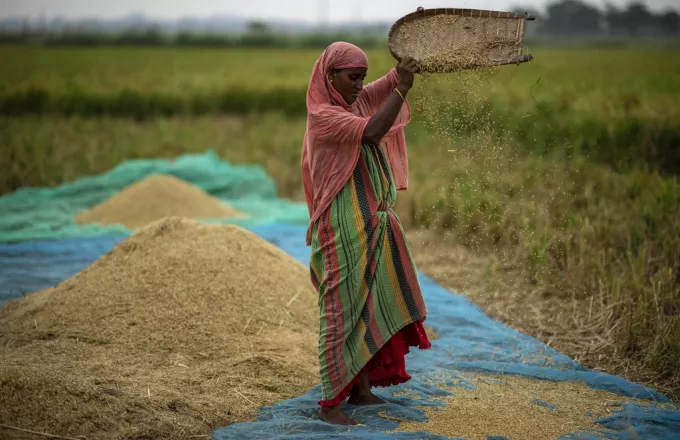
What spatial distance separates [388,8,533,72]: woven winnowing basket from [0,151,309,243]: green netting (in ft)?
13.2

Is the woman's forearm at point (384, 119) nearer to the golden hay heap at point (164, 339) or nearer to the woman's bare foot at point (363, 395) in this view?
the woman's bare foot at point (363, 395)

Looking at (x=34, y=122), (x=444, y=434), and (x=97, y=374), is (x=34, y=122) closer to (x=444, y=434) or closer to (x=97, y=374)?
(x=97, y=374)

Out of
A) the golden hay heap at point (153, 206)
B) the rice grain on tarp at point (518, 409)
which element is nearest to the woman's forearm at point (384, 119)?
the rice grain on tarp at point (518, 409)

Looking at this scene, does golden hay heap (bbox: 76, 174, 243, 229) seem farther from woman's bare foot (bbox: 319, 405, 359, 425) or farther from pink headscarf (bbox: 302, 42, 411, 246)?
woman's bare foot (bbox: 319, 405, 359, 425)

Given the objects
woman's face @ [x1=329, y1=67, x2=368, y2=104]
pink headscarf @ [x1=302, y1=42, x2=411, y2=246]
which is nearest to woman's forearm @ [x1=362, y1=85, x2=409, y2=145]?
pink headscarf @ [x1=302, y1=42, x2=411, y2=246]

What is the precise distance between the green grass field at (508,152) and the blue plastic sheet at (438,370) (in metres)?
0.38

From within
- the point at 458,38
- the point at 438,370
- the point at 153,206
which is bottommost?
the point at 438,370

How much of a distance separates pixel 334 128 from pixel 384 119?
0.59 feet

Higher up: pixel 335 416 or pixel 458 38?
pixel 458 38

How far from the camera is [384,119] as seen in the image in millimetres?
2855

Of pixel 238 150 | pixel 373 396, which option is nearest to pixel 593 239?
pixel 373 396

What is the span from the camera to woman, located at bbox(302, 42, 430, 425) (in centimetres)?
297

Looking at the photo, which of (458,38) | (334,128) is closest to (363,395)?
(334,128)

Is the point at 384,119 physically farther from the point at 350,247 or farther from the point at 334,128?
the point at 350,247
